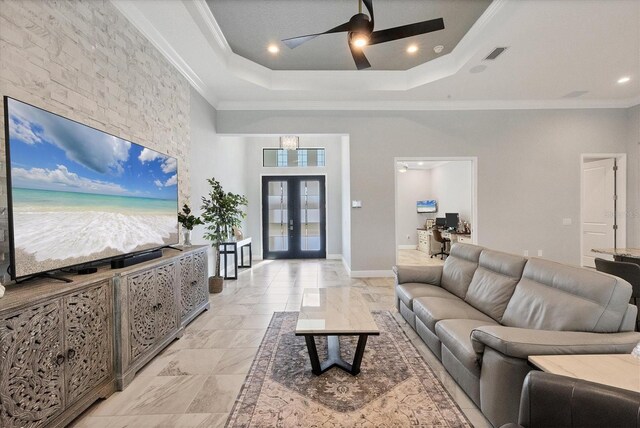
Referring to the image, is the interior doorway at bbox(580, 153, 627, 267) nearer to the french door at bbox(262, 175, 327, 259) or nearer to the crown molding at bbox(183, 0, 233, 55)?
the french door at bbox(262, 175, 327, 259)

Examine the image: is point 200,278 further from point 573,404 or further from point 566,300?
point 566,300

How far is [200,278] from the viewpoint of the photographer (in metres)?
3.42

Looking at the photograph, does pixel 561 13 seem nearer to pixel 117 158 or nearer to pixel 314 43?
pixel 314 43

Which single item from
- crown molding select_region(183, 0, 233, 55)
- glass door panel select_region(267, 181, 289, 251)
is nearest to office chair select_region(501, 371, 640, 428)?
crown molding select_region(183, 0, 233, 55)

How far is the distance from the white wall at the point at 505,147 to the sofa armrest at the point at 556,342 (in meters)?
3.78

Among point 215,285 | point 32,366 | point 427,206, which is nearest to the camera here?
point 32,366

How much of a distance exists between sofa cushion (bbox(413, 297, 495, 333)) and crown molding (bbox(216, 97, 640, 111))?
3903 mm

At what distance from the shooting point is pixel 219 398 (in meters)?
1.96

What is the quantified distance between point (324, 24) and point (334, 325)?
3440 mm

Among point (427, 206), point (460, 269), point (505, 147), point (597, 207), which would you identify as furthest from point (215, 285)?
point (597, 207)

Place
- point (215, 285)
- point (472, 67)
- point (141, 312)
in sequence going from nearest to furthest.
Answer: point (141, 312) < point (472, 67) < point (215, 285)

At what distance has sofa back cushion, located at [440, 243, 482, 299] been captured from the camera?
291 centimetres

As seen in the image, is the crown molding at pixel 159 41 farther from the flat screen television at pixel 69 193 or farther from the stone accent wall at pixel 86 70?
the flat screen television at pixel 69 193

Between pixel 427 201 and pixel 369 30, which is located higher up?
pixel 369 30
